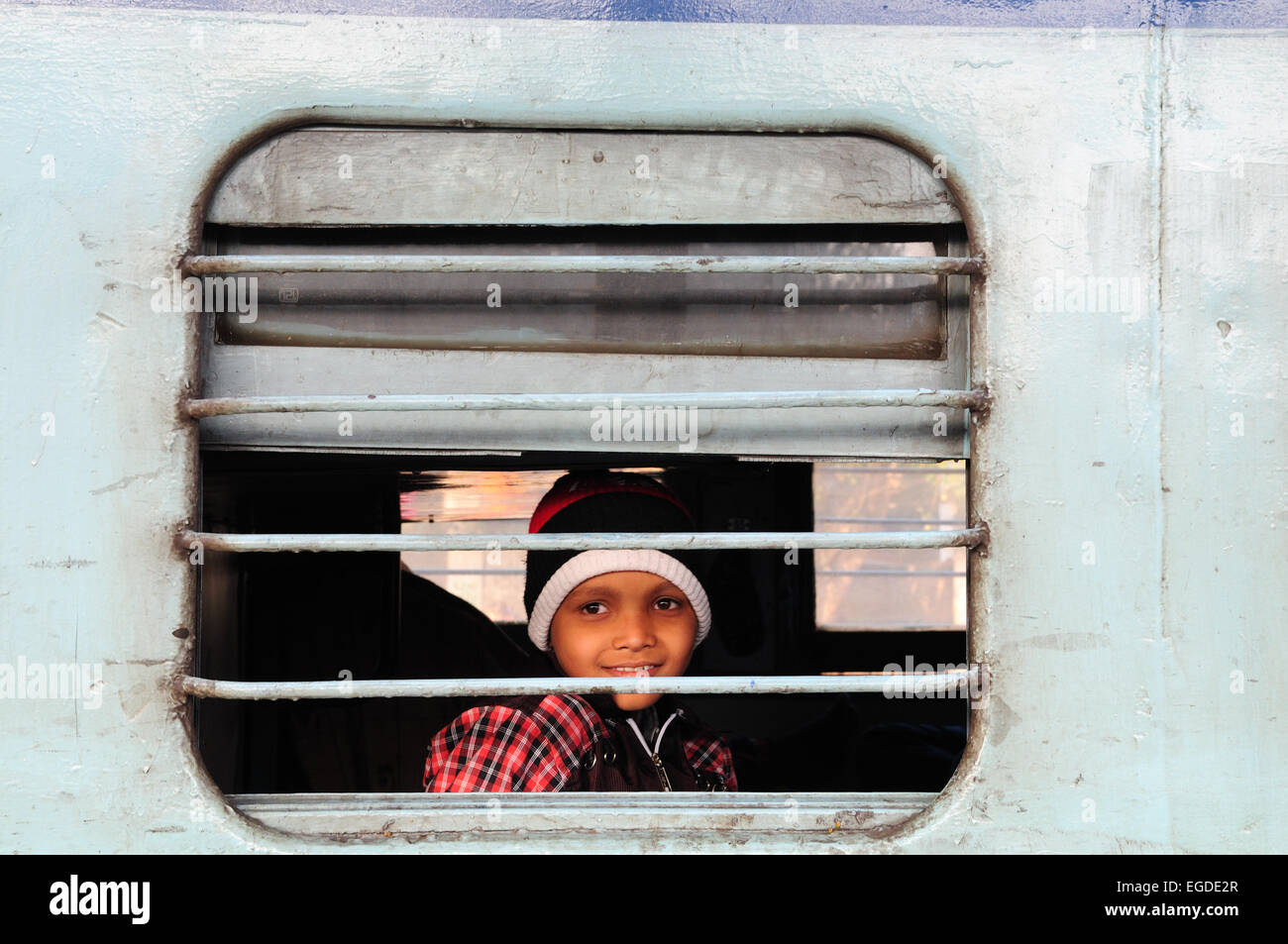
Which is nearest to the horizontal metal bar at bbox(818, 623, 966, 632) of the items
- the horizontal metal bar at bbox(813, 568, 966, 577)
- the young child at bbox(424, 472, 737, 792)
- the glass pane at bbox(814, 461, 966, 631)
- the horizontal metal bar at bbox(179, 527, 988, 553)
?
the glass pane at bbox(814, 461, 966, 631)

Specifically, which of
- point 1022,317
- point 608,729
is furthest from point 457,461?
point 1022,317

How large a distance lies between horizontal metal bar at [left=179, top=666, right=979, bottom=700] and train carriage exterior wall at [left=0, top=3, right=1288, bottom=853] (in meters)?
0.09

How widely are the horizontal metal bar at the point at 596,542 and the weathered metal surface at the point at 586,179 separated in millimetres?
404

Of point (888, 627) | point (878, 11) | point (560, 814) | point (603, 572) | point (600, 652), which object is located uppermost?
point (878, 11)

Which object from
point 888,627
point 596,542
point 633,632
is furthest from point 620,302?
point 888,627

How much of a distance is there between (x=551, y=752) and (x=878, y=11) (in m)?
1.14

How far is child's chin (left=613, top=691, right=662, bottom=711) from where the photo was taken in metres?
1.98

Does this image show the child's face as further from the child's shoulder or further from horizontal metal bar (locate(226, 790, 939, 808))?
horizontal metal bar (locate(226, 790, 939, 808))

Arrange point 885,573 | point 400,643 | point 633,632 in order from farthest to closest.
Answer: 1. point 885,573
2. point 400,643
3. point 633,632

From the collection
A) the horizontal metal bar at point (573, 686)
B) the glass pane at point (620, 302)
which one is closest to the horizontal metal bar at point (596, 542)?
the horizontal metal bar at point (573, 686)

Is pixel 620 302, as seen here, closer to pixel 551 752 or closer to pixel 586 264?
pixel 586 264

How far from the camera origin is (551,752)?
1814 millimetres

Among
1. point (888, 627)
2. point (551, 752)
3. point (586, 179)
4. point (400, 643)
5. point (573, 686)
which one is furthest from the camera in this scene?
point (888, 627)

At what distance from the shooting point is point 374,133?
1.50m
